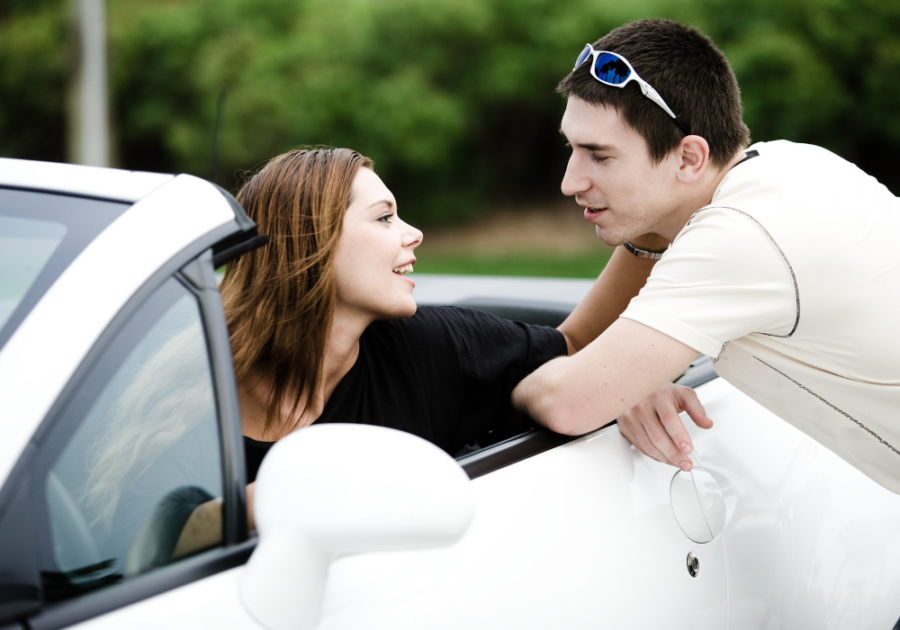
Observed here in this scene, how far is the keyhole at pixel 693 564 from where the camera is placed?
160 cm

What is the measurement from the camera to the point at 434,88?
13594mm

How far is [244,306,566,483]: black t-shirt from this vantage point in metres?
1.90

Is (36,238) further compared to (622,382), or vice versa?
(622,382)

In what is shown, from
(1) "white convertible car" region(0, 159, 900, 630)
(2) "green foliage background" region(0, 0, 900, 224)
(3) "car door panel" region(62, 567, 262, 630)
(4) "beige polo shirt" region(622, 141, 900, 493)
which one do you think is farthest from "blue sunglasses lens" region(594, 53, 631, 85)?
(2) "green foliage background" region(0, 0, 900, 224)

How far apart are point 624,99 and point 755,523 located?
0.99 meters

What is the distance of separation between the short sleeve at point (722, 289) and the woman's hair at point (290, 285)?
660 mm

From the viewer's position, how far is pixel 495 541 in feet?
4.51

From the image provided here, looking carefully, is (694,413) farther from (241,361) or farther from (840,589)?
(241,361)

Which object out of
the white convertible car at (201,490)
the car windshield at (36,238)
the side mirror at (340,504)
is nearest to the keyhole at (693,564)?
the white convertible car at (201,490)

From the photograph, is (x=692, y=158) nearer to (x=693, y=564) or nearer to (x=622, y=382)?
(x=622, y=382)

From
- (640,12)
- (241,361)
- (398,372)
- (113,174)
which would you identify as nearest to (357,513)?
(113,174)

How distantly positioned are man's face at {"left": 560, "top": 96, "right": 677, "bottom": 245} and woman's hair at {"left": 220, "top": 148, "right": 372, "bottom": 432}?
0.56 meters

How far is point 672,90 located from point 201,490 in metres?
1.43

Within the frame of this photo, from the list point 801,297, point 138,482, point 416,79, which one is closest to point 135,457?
point 138,482
